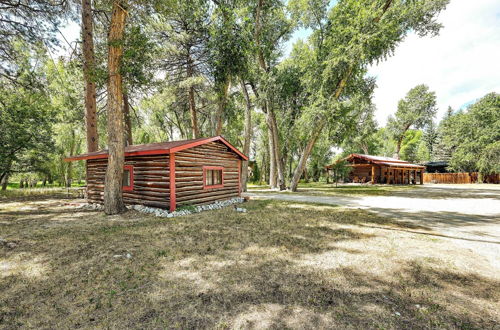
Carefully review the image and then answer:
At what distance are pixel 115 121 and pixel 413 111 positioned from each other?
48.4 metres

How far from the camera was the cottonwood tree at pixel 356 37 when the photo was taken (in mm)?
14523

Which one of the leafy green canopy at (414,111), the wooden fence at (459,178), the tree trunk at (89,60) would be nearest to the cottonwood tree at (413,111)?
the leafy green canopy at (414,111)

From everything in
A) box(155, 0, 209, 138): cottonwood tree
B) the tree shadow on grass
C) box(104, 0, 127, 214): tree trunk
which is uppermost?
box(155, 0, 209, 138): cottonwood tree

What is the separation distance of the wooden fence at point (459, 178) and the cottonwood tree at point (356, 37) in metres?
26.2

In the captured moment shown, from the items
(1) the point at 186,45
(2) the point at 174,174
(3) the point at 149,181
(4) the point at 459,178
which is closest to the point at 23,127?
(1) the point at 186,45

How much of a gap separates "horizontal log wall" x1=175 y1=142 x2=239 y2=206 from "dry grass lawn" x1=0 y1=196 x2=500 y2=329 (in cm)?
322

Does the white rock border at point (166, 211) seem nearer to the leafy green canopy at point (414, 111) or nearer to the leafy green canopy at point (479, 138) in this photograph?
the leafy green canopy at point (479, 138)

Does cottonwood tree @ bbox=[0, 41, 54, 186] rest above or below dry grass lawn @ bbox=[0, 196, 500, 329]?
above

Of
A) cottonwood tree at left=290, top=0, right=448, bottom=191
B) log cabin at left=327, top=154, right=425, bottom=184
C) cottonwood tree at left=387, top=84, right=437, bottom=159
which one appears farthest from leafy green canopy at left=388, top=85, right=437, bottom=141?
cottonwood tree at left=290, top=0, right=448, bottom=191

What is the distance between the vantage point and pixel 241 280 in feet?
11.4

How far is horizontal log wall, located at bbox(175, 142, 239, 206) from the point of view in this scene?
360 inches

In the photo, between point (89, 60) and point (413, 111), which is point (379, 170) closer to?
point (413, 111)

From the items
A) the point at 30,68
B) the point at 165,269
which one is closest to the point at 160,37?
the point at 30,68

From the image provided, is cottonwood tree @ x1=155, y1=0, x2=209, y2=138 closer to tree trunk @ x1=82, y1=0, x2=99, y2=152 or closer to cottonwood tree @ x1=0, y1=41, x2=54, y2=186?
tree trunk @ x1=82, y1=0, x2=99, y2=152
